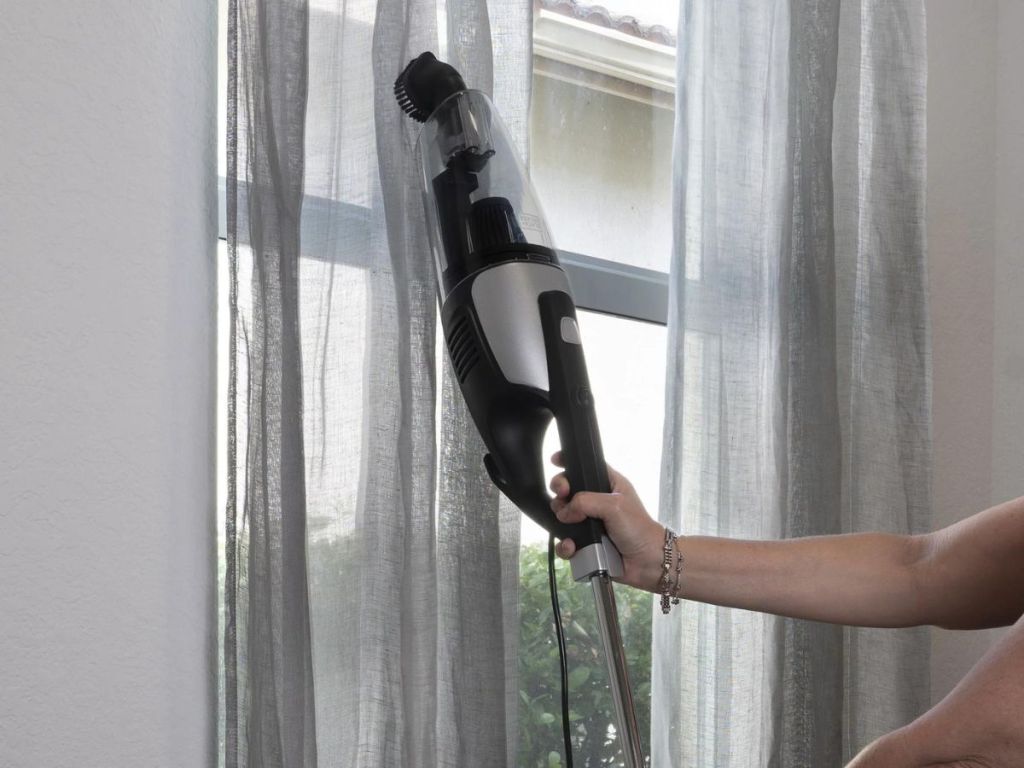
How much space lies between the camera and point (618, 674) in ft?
3.05

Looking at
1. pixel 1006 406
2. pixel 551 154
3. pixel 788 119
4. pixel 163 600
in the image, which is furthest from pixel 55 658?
pixel 1006 406

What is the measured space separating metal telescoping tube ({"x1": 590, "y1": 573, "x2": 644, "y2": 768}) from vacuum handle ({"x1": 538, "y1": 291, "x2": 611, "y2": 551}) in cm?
5

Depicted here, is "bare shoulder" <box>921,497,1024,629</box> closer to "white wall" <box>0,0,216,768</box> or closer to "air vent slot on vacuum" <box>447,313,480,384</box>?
"air vent slot on vacuum" <box>447,313,480,384</box>

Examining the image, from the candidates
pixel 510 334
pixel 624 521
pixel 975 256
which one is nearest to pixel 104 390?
pixel 510 334

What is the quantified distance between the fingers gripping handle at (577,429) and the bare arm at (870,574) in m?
0.17

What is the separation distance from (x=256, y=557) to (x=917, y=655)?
106cm

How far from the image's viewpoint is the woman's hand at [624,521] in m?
0.96

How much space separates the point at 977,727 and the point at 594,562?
0.33m

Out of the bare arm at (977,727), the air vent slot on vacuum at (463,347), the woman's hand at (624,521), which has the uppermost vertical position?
the air vent slot on vacuum at (463,347)

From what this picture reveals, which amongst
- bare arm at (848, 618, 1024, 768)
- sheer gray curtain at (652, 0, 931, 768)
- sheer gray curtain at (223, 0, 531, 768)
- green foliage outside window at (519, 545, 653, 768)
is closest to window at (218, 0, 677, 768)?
green foliage outside window at (519, 545, 653, 768)

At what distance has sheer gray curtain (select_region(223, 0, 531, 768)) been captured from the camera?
1.06m

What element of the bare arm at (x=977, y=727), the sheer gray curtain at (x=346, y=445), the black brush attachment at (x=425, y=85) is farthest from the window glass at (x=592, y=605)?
the bare arm at (x=977, y=727)

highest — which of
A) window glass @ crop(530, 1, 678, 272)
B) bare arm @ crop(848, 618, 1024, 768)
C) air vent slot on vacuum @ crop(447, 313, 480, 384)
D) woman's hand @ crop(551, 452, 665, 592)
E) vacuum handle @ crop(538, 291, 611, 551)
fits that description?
window glass @ crop(530, 1, 678, 272)

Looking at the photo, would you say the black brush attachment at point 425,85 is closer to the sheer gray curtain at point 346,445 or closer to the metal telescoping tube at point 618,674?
the sheer gray curtain at point 346,445
